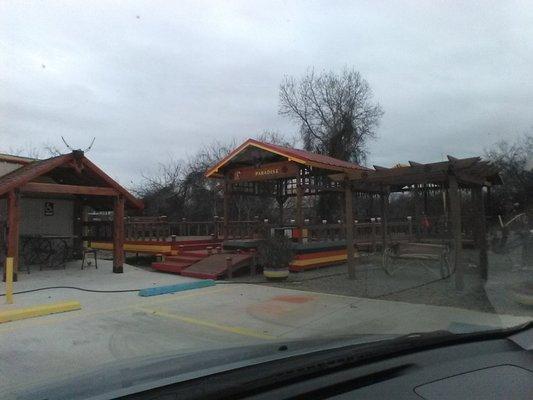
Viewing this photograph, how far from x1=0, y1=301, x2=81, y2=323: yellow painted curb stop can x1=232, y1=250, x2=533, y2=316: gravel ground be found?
15.3 ft

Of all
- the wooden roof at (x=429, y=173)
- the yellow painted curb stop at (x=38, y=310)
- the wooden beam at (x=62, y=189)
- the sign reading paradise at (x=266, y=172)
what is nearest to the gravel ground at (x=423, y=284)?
the wooden roof at (x=429, y=173)

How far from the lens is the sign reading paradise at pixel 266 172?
52.2 ft

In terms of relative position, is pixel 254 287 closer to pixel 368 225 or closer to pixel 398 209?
pixel 368 225

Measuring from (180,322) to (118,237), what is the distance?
25.2 feet

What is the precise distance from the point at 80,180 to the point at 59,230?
7.65ft

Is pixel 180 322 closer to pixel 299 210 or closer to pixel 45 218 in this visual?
pixel 299 210

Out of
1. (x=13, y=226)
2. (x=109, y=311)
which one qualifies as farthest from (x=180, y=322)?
(x=13, y=226)

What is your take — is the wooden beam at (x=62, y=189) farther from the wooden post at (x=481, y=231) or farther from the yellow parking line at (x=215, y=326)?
the wooden post at (x=481, y=231)

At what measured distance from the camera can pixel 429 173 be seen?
10625 millimetres

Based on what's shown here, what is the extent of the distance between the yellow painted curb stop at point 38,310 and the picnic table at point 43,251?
258 inches

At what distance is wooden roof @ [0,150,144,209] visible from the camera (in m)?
12.8

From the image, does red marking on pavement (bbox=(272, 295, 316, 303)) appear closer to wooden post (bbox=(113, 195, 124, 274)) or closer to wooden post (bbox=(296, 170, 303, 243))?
wooden post (bbox=(296, 170, 303, 243))

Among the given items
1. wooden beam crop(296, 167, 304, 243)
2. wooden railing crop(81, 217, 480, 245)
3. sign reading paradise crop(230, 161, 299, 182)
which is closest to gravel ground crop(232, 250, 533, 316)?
wooden beam crop(296, 167, 304, 243)

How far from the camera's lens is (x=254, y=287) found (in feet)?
37.6
